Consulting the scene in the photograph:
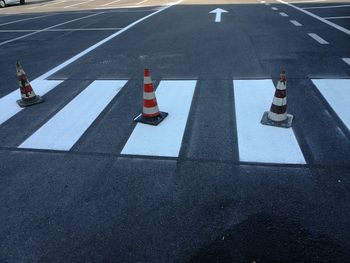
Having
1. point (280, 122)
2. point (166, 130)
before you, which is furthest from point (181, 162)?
point (280, 122)

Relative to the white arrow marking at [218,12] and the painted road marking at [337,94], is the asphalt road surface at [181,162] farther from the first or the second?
the white arrow marking at [218,12]

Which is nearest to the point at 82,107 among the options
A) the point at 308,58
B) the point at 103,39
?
the point at 308,58

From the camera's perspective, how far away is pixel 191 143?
4.14 metres

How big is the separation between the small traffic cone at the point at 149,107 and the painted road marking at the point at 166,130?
97 millimetres

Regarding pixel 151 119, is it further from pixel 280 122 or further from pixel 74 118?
pixel 280 122

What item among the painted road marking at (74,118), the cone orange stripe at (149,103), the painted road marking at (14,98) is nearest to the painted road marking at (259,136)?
the cone orange stripe at (149,103)

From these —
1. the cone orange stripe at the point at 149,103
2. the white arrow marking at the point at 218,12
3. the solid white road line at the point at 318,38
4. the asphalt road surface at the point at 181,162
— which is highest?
the white arrow marking at the point at 218,12

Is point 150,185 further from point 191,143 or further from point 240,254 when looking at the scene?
point 240,254

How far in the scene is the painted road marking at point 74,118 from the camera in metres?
4.39

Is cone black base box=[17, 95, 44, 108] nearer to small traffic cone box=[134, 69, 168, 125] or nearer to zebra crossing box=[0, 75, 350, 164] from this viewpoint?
zebra crossing box=[0, 75, 350, 164]

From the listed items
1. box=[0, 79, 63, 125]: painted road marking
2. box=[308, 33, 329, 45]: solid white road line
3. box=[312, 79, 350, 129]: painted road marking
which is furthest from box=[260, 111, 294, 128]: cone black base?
box=[308, 33, 329, 45]: solid white road line

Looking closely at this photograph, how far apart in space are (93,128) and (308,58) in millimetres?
5291

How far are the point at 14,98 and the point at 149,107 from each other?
10.0 feet

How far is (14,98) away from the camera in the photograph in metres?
6.04
